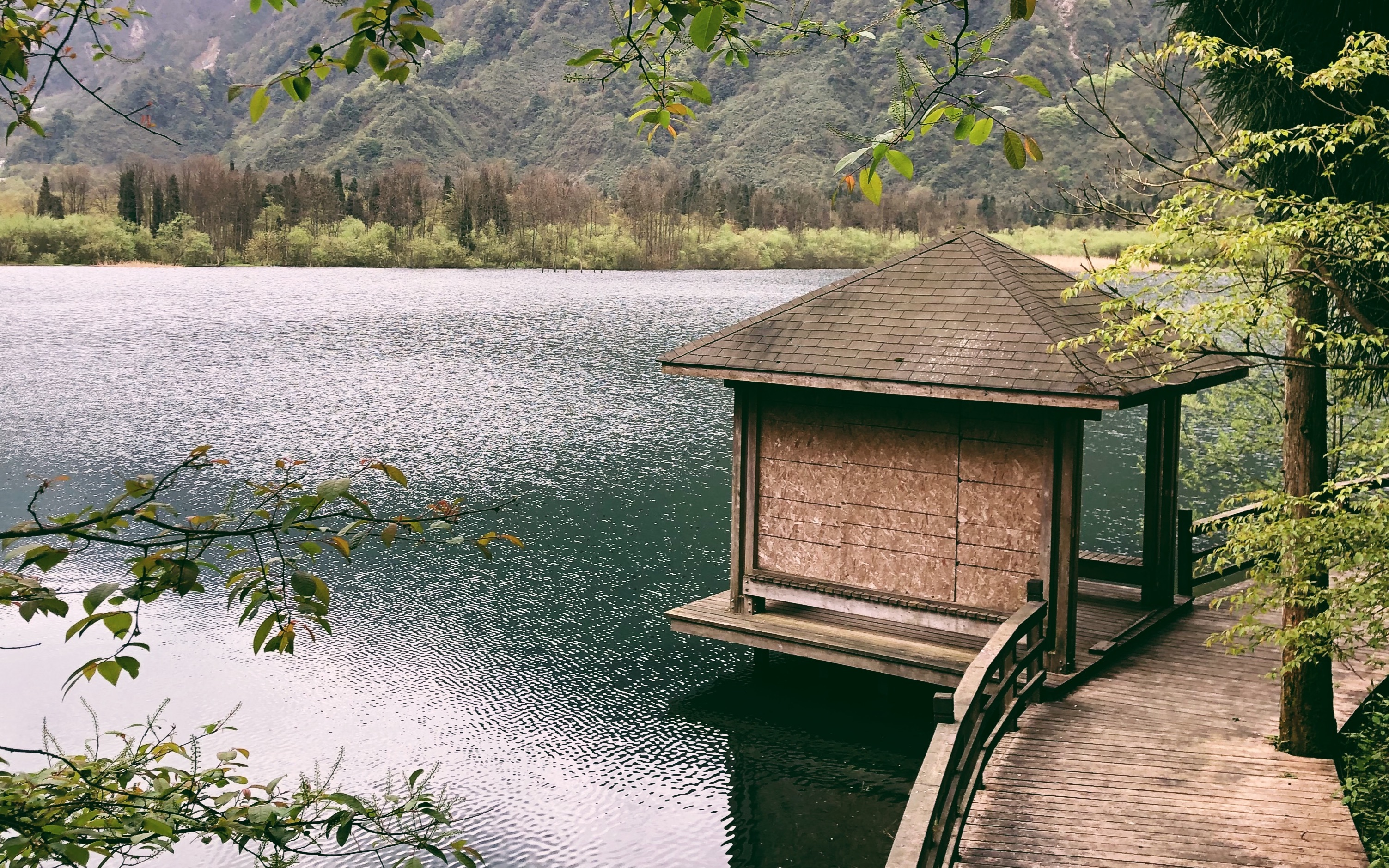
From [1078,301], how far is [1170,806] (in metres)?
5.52

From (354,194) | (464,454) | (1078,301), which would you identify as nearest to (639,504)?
(464,454)

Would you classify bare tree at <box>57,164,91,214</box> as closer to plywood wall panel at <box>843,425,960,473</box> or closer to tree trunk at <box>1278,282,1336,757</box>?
plywood wall panel at <box>843,425,960,473</box>

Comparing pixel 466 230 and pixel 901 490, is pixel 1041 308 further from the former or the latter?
pixel 466 230

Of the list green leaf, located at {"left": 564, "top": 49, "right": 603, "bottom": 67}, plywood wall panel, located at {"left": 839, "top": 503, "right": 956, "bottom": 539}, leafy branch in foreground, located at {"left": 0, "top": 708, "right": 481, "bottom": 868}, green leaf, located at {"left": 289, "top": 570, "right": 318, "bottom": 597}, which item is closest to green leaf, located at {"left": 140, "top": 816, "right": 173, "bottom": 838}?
leafy branch in foreground, located at {"left": 0, "top": 708, "right": 481, "bottom": 868}

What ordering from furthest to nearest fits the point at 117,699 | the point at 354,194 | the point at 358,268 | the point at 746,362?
the point at 354,194
the point at 358,268
the point at 117,699
the point at 746,362

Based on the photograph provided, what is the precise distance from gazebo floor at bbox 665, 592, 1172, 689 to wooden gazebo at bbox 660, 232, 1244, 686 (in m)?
0.03

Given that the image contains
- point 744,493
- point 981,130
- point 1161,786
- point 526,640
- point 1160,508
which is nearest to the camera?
point 981,130

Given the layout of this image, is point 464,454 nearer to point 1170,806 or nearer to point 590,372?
point 590,372

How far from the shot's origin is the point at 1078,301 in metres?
11.5

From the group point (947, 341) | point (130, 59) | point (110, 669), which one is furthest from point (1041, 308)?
point (110, 669)

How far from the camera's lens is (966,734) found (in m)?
7.43

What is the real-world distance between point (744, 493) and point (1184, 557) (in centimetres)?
480

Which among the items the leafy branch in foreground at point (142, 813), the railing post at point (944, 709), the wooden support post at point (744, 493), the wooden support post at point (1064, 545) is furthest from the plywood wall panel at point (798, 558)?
the leafy branch in foreground at point (142, 813)

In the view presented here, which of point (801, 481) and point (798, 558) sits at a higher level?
point (801, 481)
